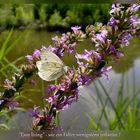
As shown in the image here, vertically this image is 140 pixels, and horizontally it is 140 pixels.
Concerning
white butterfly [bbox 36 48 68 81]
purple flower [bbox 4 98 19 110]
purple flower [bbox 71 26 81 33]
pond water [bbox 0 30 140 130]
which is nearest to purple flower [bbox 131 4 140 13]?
pond water [bbox 0 30 140 130]

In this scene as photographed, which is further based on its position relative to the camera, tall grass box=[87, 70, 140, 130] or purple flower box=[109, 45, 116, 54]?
tall grass box=[87, 70, 140, 130]

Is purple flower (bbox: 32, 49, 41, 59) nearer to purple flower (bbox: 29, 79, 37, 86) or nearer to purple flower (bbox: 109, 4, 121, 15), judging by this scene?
purple flower (bbox: 29, 79, 37, 86)

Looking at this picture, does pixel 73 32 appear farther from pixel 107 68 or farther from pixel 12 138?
pixel 12 138

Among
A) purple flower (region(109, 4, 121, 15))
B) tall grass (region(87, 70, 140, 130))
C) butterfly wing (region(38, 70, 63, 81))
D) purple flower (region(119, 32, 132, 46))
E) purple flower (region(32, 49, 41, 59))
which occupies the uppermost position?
purple flower (region(109, 4, 121, 15))

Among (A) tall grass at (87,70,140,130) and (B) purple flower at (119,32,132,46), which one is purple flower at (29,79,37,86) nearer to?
(A) tall grass at (87,70,140,130)

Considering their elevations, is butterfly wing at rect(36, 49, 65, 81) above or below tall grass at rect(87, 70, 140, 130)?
above
